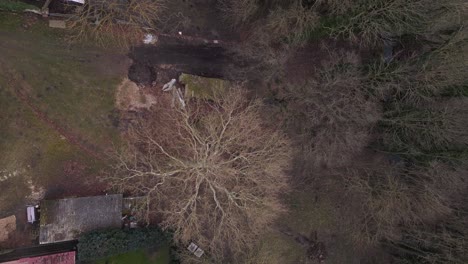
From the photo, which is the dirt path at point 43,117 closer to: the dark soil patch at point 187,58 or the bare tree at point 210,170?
the bare tree at point 210,170

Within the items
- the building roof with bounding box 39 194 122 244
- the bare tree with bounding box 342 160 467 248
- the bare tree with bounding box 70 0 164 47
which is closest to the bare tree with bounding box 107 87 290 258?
the building roof with bounding box 39 194 122 244

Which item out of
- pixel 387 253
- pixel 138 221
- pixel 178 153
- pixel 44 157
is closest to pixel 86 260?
pixel 138 221

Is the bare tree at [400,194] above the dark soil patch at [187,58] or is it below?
below

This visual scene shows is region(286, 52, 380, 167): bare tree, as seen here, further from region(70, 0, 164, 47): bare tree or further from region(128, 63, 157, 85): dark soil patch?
region(70, 0, 164, 47): bare tree

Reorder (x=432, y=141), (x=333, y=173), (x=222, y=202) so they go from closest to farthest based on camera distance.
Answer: (x=432, y=141) → (x=222, y=202) → (x=333, y=173)

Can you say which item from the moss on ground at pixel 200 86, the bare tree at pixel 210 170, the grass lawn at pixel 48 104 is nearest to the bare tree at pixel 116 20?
the grass lawn at pixel 48 104

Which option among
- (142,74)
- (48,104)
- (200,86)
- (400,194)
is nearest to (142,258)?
(48,104)

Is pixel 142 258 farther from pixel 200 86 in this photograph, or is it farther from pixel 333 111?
pixel 333 111

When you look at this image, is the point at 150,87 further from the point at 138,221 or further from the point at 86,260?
the point at 86,260
